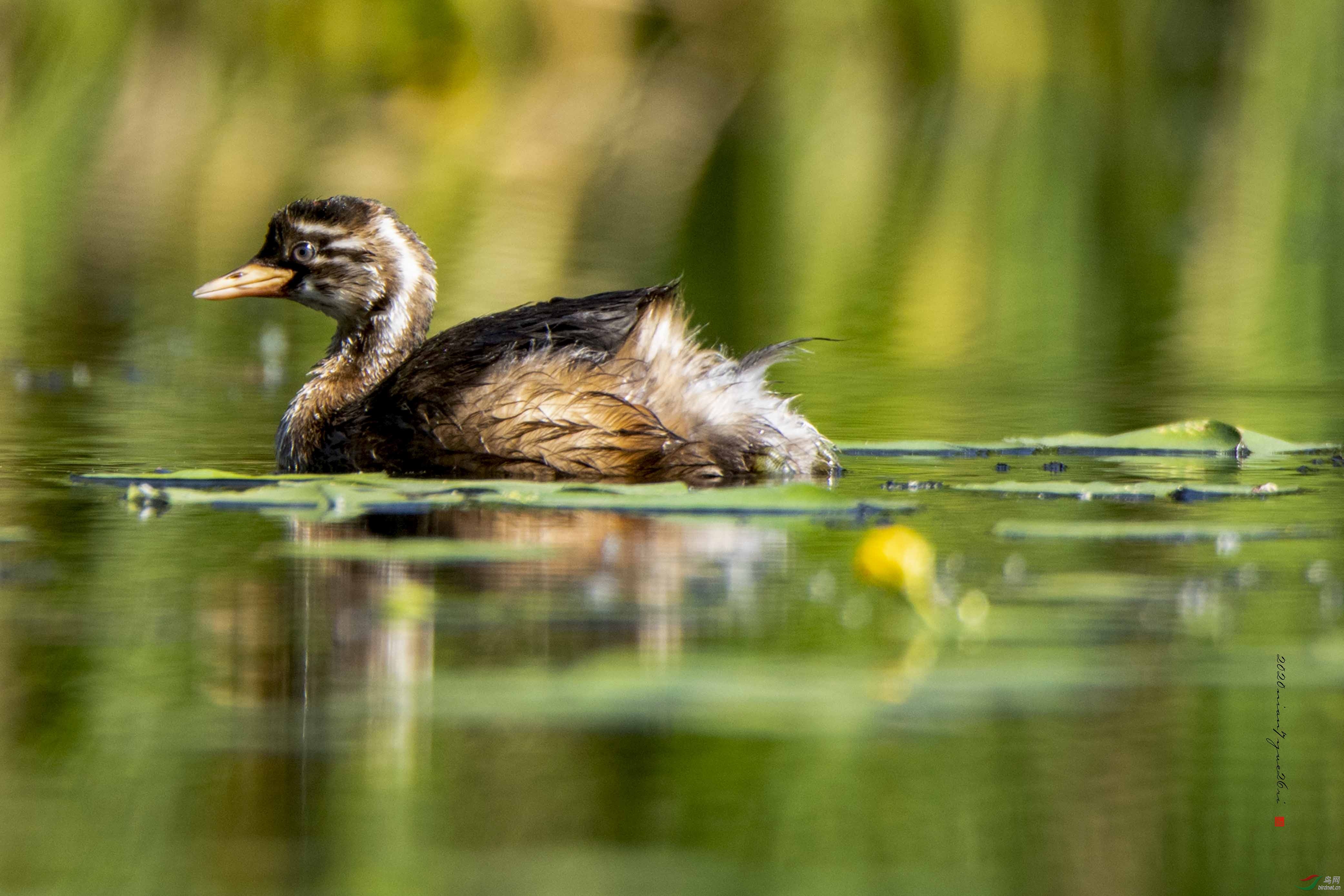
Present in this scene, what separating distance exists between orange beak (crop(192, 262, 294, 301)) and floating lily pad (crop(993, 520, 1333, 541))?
3.67m

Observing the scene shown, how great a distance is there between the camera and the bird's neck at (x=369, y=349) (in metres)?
8.81

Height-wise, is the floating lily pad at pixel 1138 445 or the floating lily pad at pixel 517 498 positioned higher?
the floating lily pad at pixel 1138 445

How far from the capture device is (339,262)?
9.07 m

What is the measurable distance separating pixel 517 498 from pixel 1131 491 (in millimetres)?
1988

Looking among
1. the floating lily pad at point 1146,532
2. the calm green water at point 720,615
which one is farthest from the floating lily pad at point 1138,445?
the floating lily pad at point 1146,532

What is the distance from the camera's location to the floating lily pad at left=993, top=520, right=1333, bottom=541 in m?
6.37

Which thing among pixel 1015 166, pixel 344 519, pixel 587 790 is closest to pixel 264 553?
pixel 344 519

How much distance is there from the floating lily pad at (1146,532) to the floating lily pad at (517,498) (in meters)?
0.56

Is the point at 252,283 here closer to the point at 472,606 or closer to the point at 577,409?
the point at 577,409

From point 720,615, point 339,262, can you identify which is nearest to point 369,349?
point 339,262

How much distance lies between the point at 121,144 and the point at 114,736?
2454 centimetres

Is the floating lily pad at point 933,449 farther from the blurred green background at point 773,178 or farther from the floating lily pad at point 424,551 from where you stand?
the floating lily pad at point 424,551

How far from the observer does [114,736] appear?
14.5 feet

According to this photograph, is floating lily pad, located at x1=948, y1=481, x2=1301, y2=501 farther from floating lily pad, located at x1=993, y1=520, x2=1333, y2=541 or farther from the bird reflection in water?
the bird reflection in water
